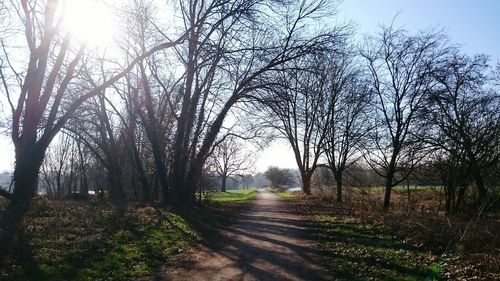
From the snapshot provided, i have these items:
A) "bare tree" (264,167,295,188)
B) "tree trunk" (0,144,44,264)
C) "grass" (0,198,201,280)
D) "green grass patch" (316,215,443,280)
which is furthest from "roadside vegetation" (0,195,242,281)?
"bare tree" (264,167,295,188)

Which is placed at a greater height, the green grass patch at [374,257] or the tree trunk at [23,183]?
the tree trunk at [23,183]

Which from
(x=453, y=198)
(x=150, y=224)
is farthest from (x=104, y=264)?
(x=453, y=198)

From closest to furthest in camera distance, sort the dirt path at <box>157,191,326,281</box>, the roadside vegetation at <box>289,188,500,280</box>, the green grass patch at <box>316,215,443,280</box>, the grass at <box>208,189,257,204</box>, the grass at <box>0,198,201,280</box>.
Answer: the grass at <box>0,198,201,280</box> → the roadside vegetation at <box>289,188,500,280</box> → the green grass patch at <box>316,215,443,280</box> → the dirt path at <box>157,191,326,281</box> → the grass at <box>208,189,257,204</box>

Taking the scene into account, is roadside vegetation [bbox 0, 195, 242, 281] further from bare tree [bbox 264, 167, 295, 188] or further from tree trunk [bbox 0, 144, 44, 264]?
bare tree [bbox 264, 167, 295, 188]

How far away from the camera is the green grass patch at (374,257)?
9555mm

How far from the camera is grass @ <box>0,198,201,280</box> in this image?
29.9 ft

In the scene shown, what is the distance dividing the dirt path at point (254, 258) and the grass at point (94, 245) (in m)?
0.78

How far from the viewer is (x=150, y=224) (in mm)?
17016

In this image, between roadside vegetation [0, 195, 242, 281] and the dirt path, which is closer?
roadside vegetation [0, 195, 242, 281]

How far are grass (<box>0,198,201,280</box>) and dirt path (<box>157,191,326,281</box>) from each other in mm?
781

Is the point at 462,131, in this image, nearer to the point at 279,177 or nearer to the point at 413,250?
the point at 413,250

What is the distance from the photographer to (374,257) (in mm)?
11359

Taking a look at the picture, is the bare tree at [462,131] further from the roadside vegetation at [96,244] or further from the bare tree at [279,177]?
the bare tree at [279,177]

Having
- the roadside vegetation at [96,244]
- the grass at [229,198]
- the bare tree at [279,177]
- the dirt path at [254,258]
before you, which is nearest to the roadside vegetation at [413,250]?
the dirt path at [254,258]
